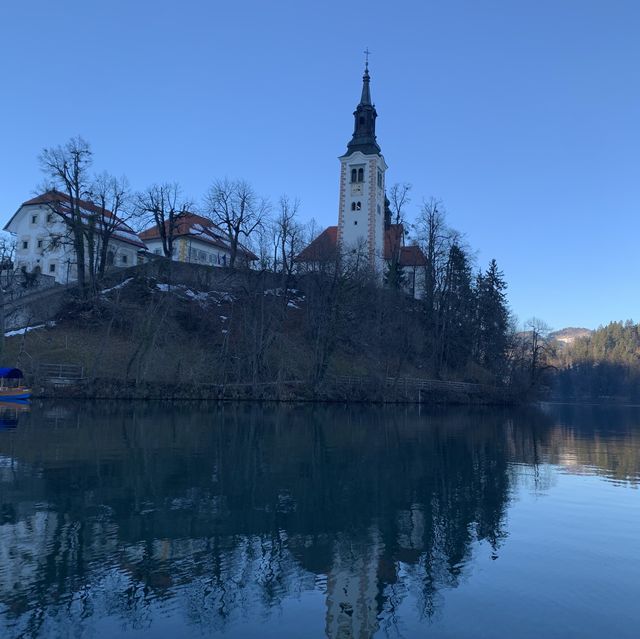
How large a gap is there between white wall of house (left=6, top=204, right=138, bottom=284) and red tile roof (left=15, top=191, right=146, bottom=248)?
634 mm

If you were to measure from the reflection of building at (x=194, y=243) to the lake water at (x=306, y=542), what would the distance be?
5855 cm

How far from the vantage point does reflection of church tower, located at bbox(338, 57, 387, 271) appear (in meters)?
82.2

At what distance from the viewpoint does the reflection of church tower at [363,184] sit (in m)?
82.2

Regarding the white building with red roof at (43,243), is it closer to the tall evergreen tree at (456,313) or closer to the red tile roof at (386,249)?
the red tile roof at (386,249)

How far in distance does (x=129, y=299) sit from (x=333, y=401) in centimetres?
2411

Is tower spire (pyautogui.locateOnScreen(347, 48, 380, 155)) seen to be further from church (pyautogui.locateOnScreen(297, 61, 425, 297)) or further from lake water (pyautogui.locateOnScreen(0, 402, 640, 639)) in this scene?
lake water (pyautogui.locateOnScreen(0, 402, 640, 639))

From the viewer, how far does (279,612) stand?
8.30 metres

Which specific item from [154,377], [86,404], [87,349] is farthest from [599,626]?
[87,349]

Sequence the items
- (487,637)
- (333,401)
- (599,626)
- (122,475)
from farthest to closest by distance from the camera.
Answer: (333,401) → (122,475) → (599,626) → (487,637)

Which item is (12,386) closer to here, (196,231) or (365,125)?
(196,231)

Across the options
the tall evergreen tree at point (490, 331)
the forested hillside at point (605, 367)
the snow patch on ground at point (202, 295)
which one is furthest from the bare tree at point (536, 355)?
the forested hillside at point (605, 367)

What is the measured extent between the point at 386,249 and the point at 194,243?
90.5 ft

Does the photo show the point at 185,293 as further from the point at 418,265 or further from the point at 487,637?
the point at 487,637

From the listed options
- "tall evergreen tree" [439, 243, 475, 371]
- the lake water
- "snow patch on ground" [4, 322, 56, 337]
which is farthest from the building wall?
the lake water
